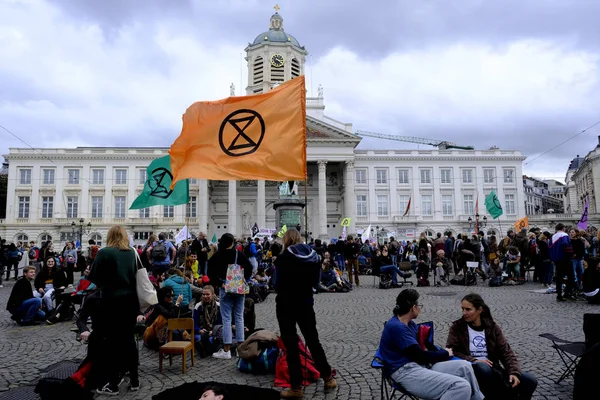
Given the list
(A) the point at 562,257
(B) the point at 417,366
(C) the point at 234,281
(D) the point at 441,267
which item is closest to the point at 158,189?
(C) the point at 234,281

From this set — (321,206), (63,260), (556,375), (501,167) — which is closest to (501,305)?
(556,375)

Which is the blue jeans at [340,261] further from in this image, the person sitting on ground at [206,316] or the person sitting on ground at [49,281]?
the person sitting on ground at [206,316]

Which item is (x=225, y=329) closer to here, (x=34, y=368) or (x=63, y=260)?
(x=34, y=368)

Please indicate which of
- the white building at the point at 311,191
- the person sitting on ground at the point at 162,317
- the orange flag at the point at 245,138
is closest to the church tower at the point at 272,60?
the white building at the point at 311,191

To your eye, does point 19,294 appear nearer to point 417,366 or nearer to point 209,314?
point 209,314

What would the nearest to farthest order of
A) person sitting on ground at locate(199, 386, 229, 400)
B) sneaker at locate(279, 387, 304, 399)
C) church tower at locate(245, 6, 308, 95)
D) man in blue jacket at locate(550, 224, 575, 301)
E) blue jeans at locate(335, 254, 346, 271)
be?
person sitting on ground at locate(199, 386, 229, 400) → sneaker at locate(279, 387, 304, 399) → man in blue jacket at locate(550, 224, 575, 301) → blue jeans at locate(335, 254, 346, 271) → church tower at locate(245, 6, 308, 95)

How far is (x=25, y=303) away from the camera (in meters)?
9.36

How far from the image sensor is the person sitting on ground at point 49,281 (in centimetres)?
1008

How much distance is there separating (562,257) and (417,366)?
846cm

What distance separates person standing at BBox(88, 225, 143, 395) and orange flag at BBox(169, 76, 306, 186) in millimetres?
2242

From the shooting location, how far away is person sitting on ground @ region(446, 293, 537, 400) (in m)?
3.91

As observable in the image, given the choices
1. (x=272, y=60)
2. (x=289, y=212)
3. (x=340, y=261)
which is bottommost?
(x=340, y=261)

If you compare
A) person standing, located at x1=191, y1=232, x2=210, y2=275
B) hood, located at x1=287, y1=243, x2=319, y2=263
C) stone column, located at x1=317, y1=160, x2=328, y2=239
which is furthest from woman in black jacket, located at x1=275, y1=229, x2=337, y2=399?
stone column, located at x1=317, y1=160, x2=328, y2=239

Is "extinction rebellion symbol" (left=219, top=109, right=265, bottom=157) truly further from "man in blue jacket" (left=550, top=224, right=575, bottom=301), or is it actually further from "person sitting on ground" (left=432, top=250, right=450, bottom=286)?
"person sitting on ground" (left=432, top=250, right=450, bottom=286)
